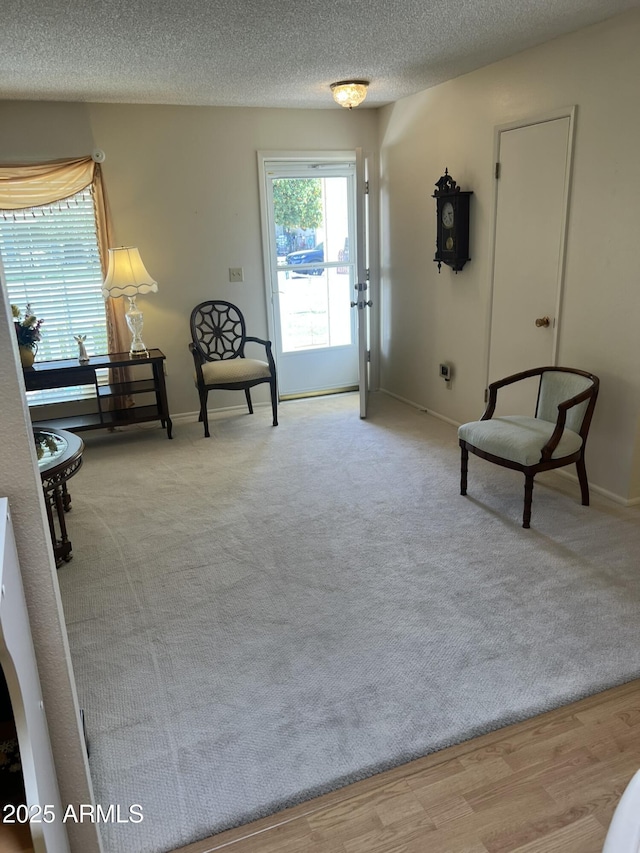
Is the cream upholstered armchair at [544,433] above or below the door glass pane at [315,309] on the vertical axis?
below

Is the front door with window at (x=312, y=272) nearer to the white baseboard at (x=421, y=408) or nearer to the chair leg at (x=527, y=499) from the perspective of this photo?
the white baseboard at (x=421, y=408)

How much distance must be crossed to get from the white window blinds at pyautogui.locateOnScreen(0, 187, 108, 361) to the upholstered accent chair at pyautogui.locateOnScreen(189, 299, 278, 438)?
77 centimetres

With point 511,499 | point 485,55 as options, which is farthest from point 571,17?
point 511,499

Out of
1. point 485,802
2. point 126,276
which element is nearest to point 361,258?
point 126,276

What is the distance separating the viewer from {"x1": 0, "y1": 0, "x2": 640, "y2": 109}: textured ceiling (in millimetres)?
2654

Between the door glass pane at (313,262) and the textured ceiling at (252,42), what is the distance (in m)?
1.10

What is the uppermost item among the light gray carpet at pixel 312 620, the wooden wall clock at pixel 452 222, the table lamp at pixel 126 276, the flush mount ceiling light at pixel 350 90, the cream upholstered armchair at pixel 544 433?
the flush mount ceiling light at pixel 350 90

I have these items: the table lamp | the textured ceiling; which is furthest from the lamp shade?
the textured ceiling

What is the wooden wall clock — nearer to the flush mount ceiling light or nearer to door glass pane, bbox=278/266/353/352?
the flush mount ceiling light

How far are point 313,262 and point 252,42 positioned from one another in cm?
245

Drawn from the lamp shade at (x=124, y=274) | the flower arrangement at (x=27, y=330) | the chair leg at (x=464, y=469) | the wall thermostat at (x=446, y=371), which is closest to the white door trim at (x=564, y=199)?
the wall thermostat at (x=446, y=371)

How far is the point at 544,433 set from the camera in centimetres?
318

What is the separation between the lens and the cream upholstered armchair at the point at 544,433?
3078mm

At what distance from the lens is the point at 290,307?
5.53 metres
